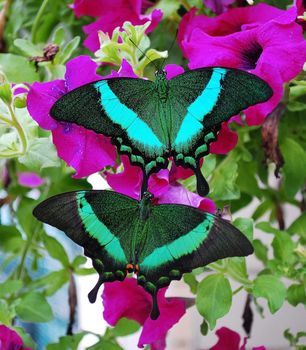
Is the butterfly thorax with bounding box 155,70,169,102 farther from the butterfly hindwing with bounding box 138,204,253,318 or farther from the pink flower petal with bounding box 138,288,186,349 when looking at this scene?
the pink flower petal with bounding box 138,288,186,349

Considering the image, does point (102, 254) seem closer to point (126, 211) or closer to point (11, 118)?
point (126, 211)

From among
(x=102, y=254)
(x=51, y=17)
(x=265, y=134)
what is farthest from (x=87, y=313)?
(x=102, y=254)

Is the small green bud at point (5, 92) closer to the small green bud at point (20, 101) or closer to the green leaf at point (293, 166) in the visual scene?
the small green bud at point (20, 101)

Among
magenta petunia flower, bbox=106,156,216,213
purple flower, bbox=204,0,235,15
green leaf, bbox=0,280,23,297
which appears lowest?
green leaf, bbox=0,280,23,297

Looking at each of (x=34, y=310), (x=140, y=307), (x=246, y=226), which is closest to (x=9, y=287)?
(x=34, y=310)

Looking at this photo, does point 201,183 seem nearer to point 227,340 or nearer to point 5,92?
point 5,92

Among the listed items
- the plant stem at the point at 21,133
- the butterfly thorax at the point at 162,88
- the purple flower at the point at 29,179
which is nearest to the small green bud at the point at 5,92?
the plant stem at the point at 21,133

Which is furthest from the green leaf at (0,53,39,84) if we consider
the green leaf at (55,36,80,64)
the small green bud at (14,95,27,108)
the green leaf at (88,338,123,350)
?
the green leaf at (88,338,123,350)
